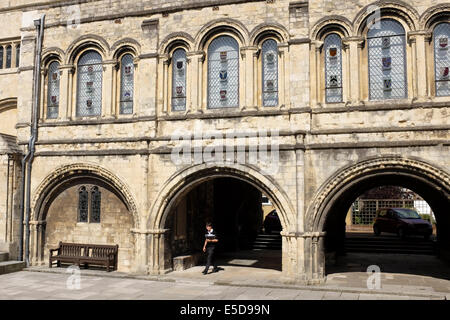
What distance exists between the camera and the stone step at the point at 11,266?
1319 cm

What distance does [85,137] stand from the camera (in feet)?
46.0

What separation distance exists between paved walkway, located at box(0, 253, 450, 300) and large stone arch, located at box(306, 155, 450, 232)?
5.92 ft

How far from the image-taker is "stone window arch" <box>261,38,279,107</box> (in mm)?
12703

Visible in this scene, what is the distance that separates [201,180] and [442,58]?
23.9 ft

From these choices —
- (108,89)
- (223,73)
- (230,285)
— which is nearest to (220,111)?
(223,73)

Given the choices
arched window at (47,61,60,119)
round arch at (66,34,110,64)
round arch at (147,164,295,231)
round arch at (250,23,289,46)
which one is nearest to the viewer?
round arch at (147,164,295,231)

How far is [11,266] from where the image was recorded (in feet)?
44.1

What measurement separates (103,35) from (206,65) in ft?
11.9

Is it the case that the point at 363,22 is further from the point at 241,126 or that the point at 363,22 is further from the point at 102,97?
the point at 102,97

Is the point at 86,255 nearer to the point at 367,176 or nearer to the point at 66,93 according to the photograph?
the point at 66,93

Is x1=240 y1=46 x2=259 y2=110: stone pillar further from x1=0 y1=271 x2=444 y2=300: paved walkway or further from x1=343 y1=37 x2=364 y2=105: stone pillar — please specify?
x1=0 y1=271 x2=444 y2=300: paved walkway

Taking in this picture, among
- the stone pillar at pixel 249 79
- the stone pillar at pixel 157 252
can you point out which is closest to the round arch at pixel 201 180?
the stone pillar at pixel 157 252

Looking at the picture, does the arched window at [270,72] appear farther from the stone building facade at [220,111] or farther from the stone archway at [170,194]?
the stone archway at [170,194]

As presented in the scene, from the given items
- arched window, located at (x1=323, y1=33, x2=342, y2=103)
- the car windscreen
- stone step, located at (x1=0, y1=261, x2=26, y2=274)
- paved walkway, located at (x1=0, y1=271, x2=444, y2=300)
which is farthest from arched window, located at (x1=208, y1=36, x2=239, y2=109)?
the car windscreen
